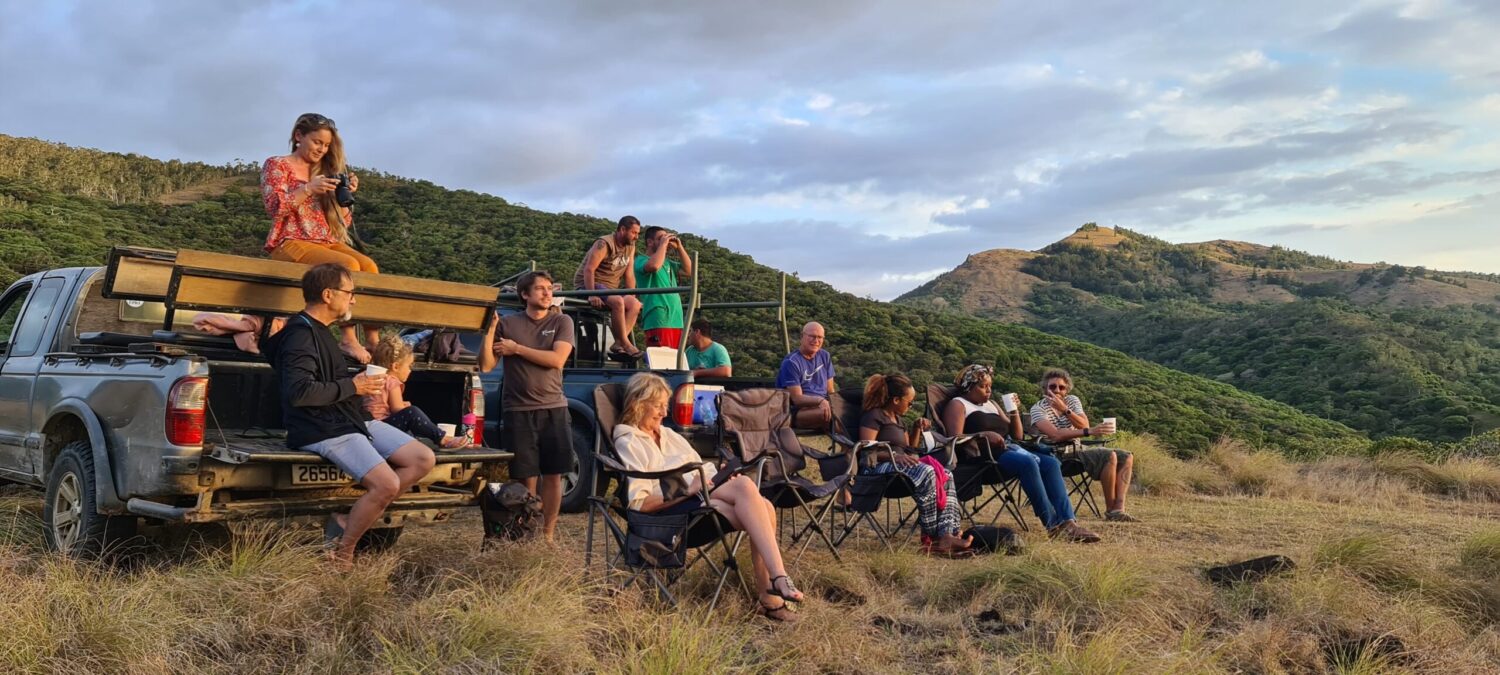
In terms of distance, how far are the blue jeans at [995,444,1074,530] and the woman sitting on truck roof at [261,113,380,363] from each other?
12.5ft

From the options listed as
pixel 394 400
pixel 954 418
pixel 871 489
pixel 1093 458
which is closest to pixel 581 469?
pixel 871 489

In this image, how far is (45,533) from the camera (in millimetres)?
4863

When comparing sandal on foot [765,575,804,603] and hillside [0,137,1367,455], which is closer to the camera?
sandal on foot [765,575,804,603]

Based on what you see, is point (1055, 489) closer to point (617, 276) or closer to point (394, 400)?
point (617, 276)

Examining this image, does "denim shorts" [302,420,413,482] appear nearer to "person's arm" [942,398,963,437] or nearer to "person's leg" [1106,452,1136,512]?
"person's arm" [942,398,963,437]

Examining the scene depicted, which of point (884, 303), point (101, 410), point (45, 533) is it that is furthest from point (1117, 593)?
point (884, 303)

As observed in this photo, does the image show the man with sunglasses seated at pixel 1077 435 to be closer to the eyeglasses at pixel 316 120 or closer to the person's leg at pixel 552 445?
the person's leg at pixel 552 445

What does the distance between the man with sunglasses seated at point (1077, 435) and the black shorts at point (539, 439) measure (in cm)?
345

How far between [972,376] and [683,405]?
2.02 m

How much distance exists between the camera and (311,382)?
414cm

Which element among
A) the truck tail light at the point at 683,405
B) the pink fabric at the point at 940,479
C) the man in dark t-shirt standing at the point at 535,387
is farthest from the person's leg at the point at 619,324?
the pink fabric at the point at 940,479

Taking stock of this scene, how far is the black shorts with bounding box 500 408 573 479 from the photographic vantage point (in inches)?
211

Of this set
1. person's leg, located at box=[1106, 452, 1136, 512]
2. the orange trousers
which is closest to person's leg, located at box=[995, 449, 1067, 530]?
person's leg, located at box=[1106, 452, 1136, 512]

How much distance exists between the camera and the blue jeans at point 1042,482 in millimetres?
6660
